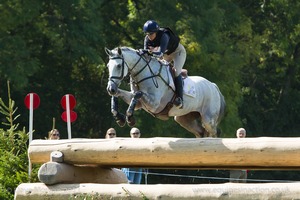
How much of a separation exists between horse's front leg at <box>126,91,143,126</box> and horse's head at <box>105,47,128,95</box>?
365 millimetres

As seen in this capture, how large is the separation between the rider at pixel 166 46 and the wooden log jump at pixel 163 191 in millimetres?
2909

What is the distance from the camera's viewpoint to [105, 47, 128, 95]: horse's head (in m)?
15.4

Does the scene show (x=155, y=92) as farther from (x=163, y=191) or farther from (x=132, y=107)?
(x=163, y=191)

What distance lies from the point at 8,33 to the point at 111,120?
4370 mm

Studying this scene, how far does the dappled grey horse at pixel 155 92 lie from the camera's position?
618 inches

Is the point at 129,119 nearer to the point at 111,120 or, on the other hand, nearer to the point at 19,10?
the point at 19,10

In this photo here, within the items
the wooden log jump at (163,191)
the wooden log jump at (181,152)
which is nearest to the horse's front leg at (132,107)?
the wooden log jump at (181,152)

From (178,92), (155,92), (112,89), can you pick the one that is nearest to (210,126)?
(178,92)

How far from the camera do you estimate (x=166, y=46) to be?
16031 millimetres

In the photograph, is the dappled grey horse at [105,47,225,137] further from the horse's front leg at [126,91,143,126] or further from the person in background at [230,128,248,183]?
the person in background at [230,128,248,183]

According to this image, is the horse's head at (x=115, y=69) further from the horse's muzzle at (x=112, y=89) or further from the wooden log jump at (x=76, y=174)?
the wooden log jump at (x=76, y=174)

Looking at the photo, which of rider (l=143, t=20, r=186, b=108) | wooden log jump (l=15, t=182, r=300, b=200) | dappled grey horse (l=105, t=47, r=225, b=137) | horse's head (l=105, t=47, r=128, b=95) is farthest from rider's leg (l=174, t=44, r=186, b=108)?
wooden log jump (l=15, t=182, r=300, b=200)

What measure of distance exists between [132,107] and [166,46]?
1029 millimetres

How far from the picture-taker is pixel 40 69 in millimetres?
32469
